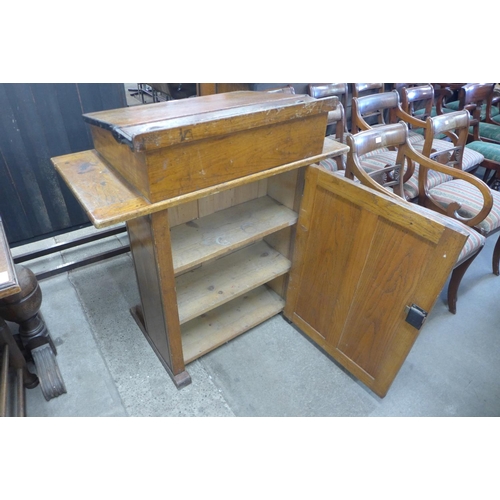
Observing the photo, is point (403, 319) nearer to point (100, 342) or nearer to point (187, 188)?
point (187, 188)

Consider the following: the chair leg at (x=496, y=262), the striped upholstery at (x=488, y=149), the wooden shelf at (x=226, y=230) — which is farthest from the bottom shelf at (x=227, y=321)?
the striped upholstery at (x=488, y=149)

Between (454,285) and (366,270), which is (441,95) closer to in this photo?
(454,285)

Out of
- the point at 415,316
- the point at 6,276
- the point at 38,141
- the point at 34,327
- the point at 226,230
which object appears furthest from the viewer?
the point at 38,141

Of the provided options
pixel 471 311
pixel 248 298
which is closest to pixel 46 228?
pixel 248 298

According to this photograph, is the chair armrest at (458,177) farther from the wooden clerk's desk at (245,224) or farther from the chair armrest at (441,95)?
the chair armrest at (441,95)

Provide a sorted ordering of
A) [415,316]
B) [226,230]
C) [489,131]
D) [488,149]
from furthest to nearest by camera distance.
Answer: [489,131] < [488,149] < [226,230] < [415,316]

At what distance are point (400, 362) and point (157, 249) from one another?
3.30ft

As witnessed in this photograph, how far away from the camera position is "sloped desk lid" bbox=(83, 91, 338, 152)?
87 centimetres

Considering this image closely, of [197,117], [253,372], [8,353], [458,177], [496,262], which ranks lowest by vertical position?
[253,372]

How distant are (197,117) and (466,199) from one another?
5.32ft

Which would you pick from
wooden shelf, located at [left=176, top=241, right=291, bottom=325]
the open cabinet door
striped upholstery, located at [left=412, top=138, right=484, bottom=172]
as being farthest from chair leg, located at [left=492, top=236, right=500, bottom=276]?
wooden shelf, located at [left=176, top=241, right=291, bottom=325]

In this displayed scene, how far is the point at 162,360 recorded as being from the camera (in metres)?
1.63

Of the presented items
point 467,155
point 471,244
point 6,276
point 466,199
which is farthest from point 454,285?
point 6,276

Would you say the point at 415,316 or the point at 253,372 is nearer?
the point at 415,316
